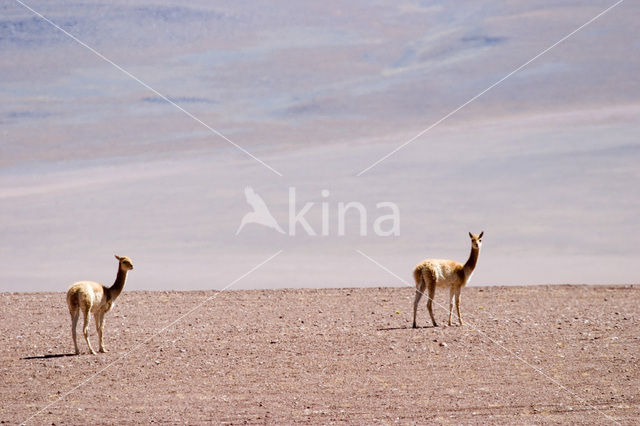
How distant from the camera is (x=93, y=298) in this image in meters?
20.1

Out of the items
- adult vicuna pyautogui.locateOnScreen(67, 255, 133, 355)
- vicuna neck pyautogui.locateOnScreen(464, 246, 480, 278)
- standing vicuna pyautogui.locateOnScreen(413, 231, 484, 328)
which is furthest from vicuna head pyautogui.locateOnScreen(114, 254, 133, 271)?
vicuna neck pyautogui.locateOnScreen(464, 246, 480, 278)

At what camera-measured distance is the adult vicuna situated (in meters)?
19.9

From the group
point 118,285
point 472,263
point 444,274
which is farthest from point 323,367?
point 472,263

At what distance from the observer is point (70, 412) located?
50.5ft

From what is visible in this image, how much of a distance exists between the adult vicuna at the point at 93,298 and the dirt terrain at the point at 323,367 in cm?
80

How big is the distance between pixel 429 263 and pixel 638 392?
8.42 meters

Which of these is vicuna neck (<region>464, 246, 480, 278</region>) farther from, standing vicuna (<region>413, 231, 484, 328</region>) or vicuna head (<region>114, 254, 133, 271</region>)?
vicuna head (<region>114, 254, 133, 271</region>)

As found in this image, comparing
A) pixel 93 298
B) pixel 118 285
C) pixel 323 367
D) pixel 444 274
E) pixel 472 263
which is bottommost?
pixel 323 367

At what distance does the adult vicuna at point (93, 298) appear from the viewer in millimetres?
19906

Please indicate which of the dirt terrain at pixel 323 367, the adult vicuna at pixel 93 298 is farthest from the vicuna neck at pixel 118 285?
the dirt terrain at pixel 323 367

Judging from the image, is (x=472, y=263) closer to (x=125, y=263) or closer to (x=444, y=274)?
(x=444, y=274)

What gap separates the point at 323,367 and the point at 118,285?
5858 mm

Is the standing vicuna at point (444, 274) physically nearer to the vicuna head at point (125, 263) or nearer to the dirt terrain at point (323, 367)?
the dirt terrain at point (323, 367)

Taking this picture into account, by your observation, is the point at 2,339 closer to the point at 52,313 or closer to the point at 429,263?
the point at 52,313
